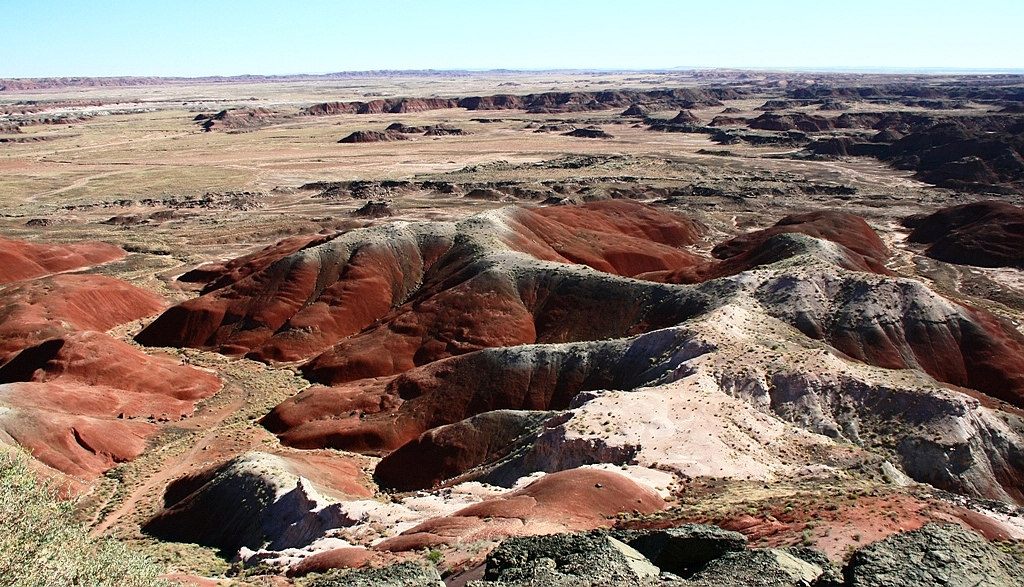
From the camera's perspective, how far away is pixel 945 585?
13.5 metres

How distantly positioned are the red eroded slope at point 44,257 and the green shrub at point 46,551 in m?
55.6

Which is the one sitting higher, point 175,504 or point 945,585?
point 945,585

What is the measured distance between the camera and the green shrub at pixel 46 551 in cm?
1320

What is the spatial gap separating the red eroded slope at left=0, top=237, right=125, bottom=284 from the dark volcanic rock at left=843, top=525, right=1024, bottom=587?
220 ft

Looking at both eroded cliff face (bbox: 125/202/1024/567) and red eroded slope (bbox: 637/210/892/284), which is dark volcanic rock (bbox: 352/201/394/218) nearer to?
eroded cliff face (bbox: 125/202/1024/567)

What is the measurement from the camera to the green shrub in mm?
13195

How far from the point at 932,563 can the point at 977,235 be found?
66.5 meters

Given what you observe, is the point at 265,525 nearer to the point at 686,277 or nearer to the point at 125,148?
the point at 686,277

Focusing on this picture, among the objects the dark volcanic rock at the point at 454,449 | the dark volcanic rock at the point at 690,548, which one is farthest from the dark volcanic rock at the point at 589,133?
the dark volcanic rock at the point at 690,548

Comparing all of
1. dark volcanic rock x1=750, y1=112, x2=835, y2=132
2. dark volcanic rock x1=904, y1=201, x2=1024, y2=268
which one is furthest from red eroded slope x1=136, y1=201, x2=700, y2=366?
dark volcanic rock x1=750, y1=112, x2=835, y2=132

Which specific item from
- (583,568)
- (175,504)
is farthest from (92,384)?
(583,568)

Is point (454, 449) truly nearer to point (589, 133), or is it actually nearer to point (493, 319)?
point (493, 319)

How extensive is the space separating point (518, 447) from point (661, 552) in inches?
540

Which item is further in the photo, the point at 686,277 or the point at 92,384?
the point at 686,277
